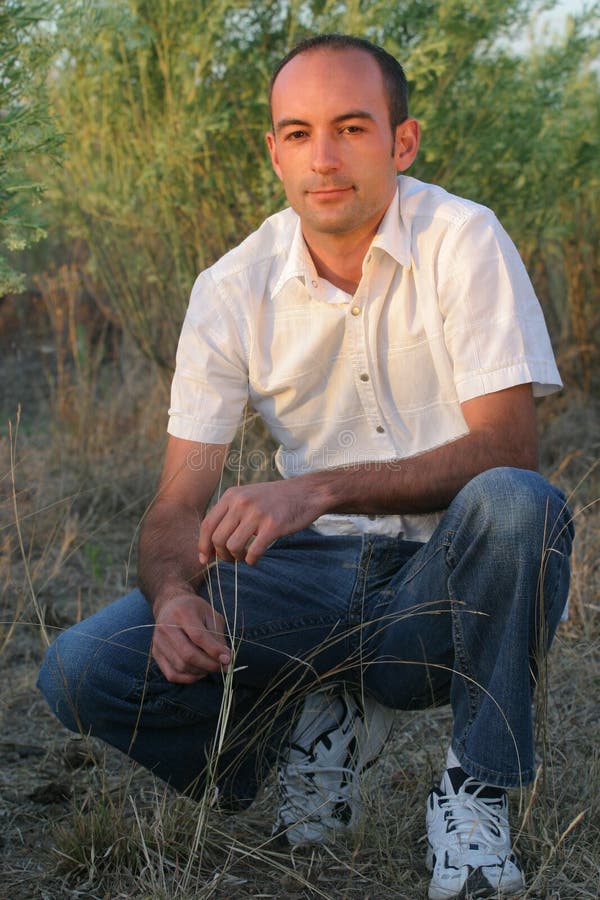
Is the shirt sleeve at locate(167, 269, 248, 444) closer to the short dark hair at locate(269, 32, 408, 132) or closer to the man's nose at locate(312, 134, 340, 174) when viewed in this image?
the man's nose at locate(312, 134, 340, 174)

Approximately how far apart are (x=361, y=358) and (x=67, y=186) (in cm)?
256

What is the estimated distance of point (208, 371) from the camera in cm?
240

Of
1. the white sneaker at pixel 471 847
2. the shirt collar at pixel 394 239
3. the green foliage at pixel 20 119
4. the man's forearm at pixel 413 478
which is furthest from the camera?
the green foliage at pixel 20 119

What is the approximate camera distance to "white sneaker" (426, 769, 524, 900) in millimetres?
1818

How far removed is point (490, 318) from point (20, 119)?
1290mm

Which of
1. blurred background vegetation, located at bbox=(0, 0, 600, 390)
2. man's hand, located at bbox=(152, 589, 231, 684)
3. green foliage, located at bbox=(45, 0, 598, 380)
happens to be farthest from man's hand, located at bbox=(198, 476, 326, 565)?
green foliage, located at bbox=(45, 0, 598, 380)

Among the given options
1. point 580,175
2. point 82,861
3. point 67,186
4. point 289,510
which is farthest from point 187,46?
point 82,861

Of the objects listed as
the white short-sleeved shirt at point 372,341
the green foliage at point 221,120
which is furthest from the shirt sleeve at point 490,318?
the green foliage at point 221,120

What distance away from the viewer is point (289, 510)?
195 centimetres

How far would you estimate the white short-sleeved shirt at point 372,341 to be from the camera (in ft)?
7.13

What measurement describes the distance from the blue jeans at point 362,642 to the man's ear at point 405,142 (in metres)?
0.90

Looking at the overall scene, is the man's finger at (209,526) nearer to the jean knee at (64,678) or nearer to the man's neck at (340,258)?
the jean knee at (64,678)

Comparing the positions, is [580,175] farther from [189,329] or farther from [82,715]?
[82,715]

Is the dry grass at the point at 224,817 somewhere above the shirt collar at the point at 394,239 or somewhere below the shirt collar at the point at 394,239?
below
